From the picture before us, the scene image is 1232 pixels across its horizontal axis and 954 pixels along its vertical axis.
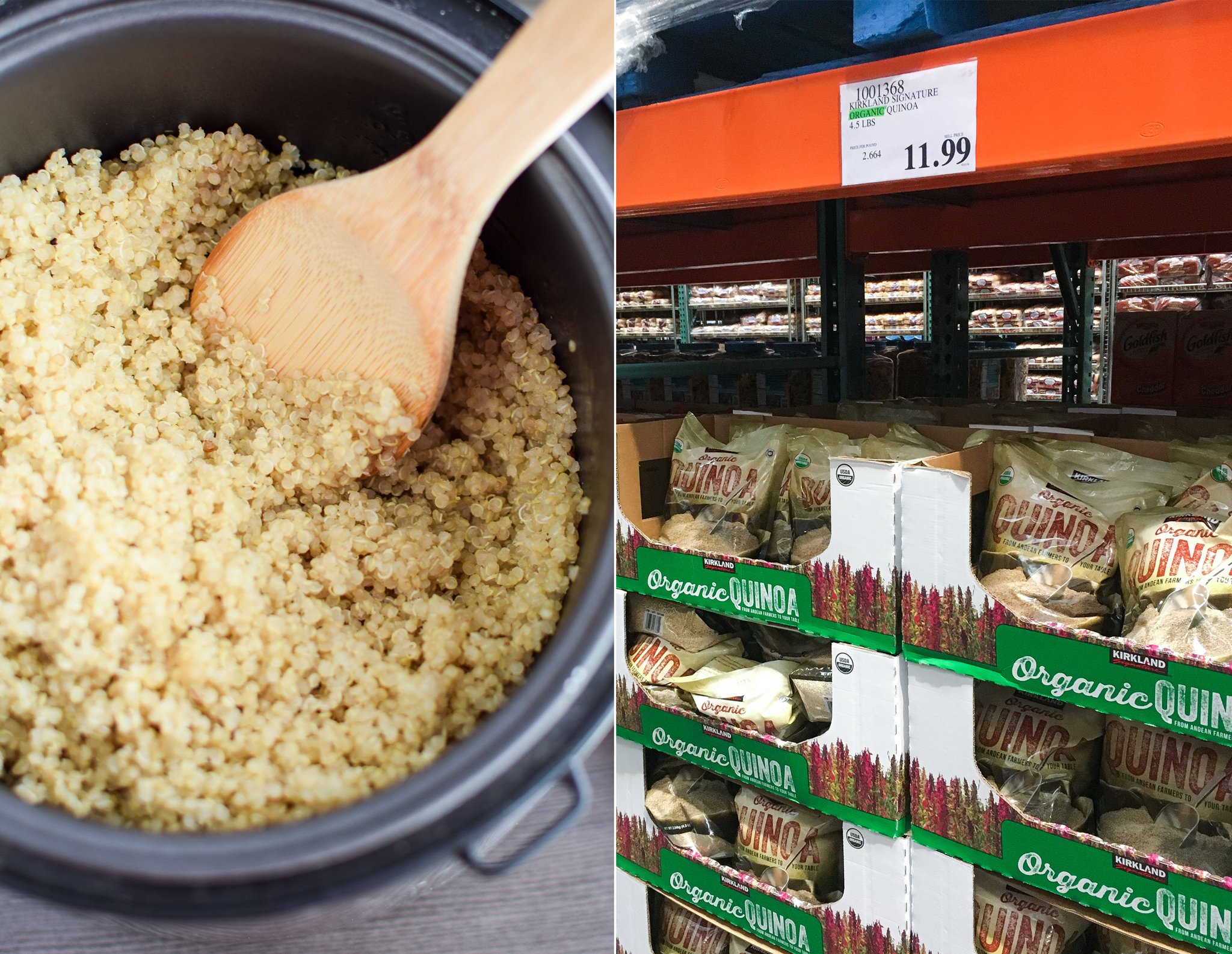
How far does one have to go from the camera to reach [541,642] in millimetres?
563

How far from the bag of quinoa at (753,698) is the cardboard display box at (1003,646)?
0.21m

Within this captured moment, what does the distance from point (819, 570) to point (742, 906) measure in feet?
1.61

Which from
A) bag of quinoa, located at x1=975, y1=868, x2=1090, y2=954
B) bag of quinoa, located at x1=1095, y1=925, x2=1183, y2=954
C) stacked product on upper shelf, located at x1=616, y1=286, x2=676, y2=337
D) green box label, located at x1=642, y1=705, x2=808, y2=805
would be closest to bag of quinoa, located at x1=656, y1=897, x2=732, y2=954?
green box label, located at x1=642, y1=705, x2=808, y2=805

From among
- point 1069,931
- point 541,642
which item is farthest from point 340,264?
point 1069,931

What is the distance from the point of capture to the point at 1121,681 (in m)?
0.90

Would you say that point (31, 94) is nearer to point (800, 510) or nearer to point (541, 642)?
point (541, 642)

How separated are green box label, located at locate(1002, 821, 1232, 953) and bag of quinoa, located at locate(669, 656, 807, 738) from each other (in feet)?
0.97

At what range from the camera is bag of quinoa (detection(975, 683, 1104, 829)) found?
108 cm

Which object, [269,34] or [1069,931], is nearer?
[269,34]

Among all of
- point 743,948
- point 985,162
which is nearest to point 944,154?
point 985,162

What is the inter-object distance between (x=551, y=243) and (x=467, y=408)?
0.45 ft

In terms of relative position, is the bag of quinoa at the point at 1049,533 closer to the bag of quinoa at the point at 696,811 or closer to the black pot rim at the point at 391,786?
the bag of quinoa at the point at 696,811

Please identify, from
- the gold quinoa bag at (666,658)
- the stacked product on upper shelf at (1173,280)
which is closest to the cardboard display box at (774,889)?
the gold quinoa bag at (666,658)

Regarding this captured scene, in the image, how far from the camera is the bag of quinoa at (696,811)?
53.7 inches
